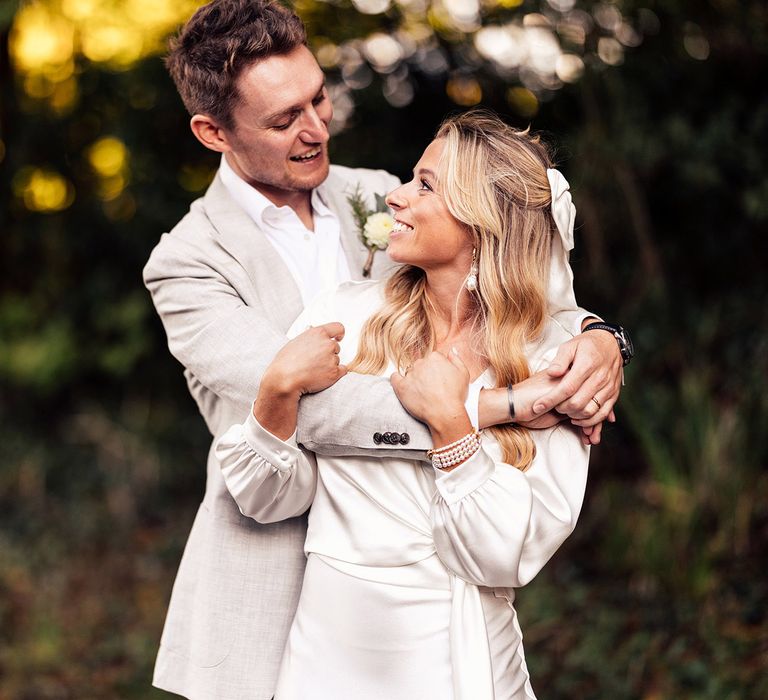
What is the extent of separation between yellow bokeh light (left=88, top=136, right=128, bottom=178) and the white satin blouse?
5011 mm

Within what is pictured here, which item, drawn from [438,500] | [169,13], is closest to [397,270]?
[438,500]

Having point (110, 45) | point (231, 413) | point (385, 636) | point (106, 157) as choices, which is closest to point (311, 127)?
point (231, 413)

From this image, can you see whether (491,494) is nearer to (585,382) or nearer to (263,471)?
(585,382)

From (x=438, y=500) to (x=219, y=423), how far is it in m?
0.74

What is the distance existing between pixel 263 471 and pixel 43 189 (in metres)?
5.49

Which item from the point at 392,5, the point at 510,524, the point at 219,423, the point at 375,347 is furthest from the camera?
the point at 392,5

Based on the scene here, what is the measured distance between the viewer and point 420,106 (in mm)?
5672

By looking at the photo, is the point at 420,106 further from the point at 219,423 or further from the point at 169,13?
the point at 219,423

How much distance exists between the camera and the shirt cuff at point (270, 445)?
6.71 feet

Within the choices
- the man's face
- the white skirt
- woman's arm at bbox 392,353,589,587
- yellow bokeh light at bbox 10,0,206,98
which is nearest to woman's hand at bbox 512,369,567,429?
woman's arm at bbox 392,353,589,587

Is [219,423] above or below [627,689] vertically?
above

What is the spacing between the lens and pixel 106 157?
677cm

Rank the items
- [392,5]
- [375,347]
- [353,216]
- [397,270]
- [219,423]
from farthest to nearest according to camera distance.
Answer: [392,5] → [353,216] → [219,423] → [397,270] → [375,347]

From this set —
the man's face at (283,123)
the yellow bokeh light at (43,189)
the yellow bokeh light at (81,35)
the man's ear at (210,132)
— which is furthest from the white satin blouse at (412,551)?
the yellow bokeh light at (43,189)
